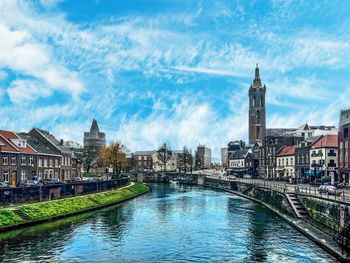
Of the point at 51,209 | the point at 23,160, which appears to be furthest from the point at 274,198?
the point at 23,160

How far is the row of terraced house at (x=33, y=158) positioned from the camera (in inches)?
3511

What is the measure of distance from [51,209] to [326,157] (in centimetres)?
6961

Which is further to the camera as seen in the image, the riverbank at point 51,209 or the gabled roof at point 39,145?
the gabled roof at point 39,145

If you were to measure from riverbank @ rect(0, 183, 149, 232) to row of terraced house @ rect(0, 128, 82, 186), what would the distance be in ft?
62.5

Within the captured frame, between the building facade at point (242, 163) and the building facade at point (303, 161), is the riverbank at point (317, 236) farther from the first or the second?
the building facade at point (242, 163)

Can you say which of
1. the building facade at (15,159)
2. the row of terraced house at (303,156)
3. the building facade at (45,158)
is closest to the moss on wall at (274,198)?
the row of terraced house at (303,156)

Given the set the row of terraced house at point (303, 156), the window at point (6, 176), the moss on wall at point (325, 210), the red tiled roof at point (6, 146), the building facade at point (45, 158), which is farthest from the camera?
the building facade at point (45, 158)

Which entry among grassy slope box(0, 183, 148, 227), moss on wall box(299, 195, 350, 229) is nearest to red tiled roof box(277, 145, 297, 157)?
grassy slope box(0, 183, 148, 227)

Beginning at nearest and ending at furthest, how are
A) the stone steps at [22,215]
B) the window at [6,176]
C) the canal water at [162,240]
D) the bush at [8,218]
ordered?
the canal water at [162,240] < the bush at [8,218] < the stone steps at [22,215] < the window at [6,176]

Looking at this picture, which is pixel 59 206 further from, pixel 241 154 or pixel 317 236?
pixel 241 154

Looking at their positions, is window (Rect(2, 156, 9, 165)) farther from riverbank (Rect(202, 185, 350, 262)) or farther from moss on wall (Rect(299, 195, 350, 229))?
moss on wall (Rect(299, 195, 350, 229))

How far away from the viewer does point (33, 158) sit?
99.9 metres

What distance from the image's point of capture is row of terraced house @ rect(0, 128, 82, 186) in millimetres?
89188

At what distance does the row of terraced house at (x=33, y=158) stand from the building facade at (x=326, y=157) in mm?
62835
